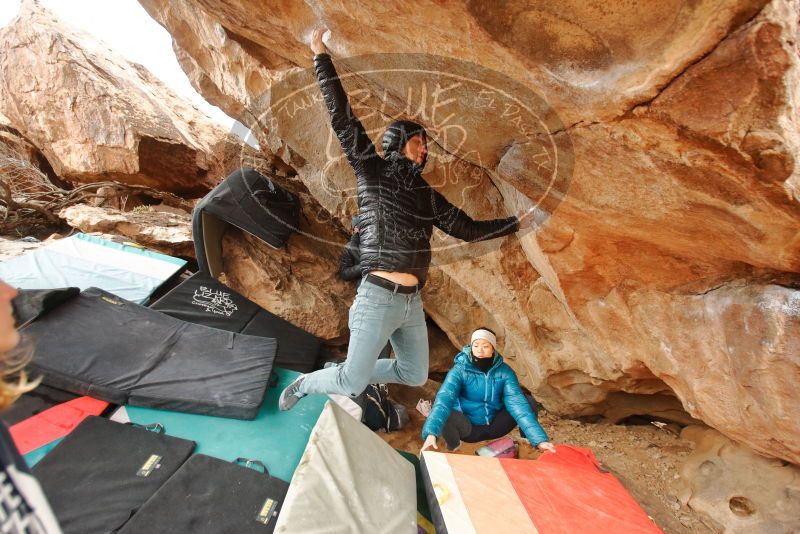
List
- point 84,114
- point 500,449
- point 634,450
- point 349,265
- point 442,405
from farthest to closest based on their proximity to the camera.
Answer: point 84,114, point 349,265, point 634,450, point 500,449, point 442,405

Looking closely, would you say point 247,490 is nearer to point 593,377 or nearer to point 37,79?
point 593,377

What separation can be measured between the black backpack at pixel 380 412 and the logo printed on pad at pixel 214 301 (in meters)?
1.63

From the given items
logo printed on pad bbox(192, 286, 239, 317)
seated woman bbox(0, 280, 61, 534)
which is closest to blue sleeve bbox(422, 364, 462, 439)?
seated woman bbox(0, 280, 61, 534)

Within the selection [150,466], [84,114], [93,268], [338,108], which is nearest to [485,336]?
[338,108]

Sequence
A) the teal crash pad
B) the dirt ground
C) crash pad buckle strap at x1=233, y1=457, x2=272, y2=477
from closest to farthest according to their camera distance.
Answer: the teal crash pad
crash pad buckle strap at x1=233, y1=457, x2=272, y2=477
the dirt ground

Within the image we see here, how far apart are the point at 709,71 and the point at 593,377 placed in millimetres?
2903

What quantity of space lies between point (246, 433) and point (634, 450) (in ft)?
10.9

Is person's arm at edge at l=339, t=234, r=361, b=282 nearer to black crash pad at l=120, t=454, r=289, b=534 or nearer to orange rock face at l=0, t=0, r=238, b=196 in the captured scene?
black crash pad at l=120, t=454, r=289, b=534

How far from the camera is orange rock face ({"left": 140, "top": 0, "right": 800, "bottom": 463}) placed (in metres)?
1.42

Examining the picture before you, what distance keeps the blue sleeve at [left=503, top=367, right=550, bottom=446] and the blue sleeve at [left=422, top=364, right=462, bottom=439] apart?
378 millimetres

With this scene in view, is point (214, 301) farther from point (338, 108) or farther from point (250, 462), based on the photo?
point (338, 108)

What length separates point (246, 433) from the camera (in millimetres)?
2715

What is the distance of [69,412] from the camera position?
2.50 meters

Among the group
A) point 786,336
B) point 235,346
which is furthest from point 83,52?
point 786,336
